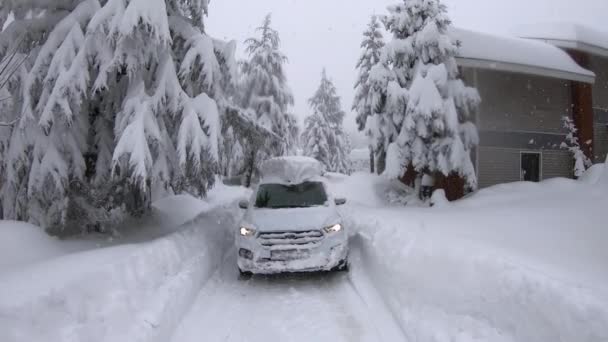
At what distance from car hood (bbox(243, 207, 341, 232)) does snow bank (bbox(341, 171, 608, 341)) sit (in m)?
1.06

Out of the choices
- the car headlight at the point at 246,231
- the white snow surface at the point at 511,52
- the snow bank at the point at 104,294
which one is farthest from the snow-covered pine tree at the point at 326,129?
the snow bank at the point at 104,294

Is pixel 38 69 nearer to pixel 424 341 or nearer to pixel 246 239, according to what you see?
pixel 246 239

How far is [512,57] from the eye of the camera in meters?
14.8

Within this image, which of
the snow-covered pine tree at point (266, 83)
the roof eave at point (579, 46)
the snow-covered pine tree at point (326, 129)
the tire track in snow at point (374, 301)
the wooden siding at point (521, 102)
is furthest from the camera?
the snow-covered pine tree at point (326, 129)

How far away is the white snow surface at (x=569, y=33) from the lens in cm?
1753

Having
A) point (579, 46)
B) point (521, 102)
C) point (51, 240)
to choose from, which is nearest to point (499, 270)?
point (51, 240)

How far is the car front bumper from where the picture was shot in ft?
21.0

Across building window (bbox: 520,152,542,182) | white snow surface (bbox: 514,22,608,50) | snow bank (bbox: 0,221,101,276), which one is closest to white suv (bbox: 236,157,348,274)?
snow bank (bbox: 0,221,101,276)

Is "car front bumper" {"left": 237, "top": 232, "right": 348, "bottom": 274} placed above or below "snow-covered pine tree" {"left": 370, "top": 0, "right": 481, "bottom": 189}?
below

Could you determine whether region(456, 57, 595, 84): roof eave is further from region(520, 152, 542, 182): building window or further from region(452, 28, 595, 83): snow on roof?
region(520, 152, 542, 182): building window

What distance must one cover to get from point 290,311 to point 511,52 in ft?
45.5

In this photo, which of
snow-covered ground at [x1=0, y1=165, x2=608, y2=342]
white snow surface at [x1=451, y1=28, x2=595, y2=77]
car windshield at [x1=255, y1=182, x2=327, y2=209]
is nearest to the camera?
snow-covered ground at [x1=0, y1=165, x2=608, y2=342]

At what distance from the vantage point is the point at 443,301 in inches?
180

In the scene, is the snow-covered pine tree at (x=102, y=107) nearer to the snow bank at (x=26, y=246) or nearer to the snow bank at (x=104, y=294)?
the snow bank at (x=26, y=246)
